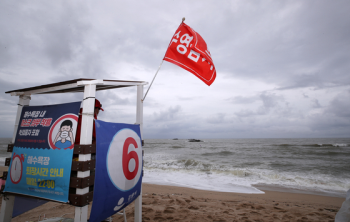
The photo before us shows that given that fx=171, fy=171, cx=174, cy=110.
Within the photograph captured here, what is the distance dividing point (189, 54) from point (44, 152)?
3398 mm

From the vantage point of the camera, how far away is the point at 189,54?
13.5 feet

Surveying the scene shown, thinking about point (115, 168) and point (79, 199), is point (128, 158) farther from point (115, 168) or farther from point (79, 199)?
point (79, 199)

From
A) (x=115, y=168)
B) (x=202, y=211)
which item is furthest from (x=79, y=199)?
(x=202, y=211)

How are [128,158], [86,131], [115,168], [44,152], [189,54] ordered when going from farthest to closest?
[189,54], [128,158], [115,168], [44,152], [86,131]

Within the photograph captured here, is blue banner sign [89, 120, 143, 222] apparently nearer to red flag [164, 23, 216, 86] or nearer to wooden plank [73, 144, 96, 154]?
wooden plank [73, 144, 96, 154]

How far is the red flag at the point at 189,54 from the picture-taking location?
4.07 meters

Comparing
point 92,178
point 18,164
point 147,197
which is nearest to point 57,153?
point 92,178

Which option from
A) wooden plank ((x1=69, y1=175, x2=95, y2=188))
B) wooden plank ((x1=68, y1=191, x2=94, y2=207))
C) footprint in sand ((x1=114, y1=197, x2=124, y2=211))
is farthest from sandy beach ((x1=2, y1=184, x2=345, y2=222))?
wooden plank ((x1=69, y1=175, x2=95, y2=188))

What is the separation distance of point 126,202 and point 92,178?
896mm

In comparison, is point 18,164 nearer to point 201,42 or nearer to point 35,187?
point 35,187

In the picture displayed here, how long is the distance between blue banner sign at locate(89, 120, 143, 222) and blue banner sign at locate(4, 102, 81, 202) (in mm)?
379

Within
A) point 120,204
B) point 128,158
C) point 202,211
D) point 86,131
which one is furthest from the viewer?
point 202,211

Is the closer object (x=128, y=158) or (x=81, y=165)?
(x=81, y=165)

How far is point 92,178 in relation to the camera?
2359mm
